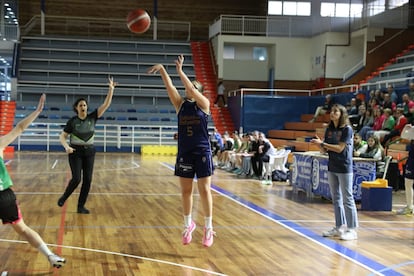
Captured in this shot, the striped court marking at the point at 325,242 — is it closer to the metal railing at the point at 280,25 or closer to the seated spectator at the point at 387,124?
the seated spectator at the point at 387,124

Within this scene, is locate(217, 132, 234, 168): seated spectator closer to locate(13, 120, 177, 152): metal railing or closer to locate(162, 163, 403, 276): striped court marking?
locate(13, 120, 177, 152): metal railing

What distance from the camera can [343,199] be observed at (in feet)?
21.6

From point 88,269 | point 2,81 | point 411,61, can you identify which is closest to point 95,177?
point 88,269

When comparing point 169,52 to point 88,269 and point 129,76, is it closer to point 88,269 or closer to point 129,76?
point 129,76

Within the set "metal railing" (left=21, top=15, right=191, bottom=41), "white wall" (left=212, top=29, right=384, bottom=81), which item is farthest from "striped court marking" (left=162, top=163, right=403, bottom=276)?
"metal railing" (left=21, top=15, right=191, bottom=41)


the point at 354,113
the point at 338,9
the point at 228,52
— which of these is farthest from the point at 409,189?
the point at 338,9

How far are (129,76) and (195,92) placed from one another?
2205 cm

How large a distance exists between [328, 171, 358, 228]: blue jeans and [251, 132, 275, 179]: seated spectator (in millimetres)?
6775

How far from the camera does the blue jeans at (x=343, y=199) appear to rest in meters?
6.54

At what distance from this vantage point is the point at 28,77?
2608cm

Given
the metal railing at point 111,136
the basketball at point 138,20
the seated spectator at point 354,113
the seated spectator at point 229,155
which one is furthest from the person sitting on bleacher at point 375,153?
the metal railing at point 111,136

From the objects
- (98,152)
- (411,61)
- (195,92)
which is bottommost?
(98,152)

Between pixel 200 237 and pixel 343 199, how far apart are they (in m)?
1.72

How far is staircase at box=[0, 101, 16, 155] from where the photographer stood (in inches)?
914
